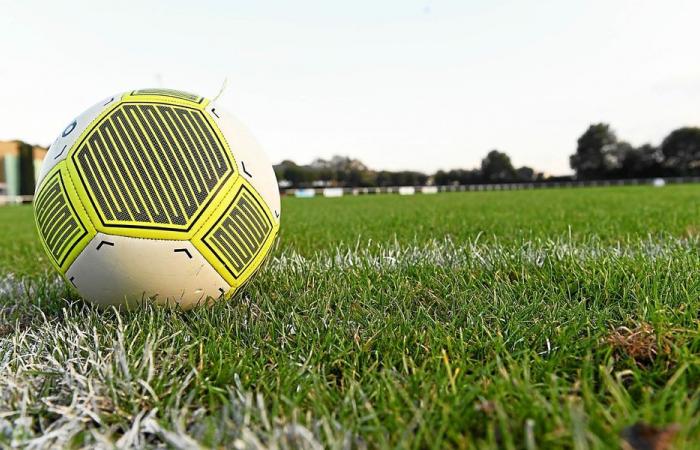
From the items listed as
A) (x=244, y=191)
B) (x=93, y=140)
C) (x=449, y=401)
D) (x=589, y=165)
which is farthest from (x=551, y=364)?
(x=589, y=165)

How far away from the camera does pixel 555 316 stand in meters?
1.89

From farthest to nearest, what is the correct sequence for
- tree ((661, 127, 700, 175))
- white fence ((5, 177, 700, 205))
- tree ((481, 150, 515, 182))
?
tree ((481, 150, 515, 182))
tree ((661, 127, 700, 175))
white fence ((5, 177, 700, 205))

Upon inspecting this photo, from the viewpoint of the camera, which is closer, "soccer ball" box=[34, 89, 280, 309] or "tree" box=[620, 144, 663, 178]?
"soccer ball" box=[34, 89, 280, 309]

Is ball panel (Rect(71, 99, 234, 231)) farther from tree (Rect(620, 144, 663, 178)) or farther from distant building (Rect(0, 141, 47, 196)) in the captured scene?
tree (Rect(620, 144, 663, 178))

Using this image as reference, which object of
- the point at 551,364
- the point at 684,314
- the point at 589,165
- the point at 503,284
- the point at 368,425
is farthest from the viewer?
the point at 589,165

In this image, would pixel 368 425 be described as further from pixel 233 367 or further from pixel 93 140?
pixel 93 140

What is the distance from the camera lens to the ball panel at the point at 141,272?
6.58 feet

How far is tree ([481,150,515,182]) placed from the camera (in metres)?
80.2

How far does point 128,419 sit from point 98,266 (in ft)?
2.94

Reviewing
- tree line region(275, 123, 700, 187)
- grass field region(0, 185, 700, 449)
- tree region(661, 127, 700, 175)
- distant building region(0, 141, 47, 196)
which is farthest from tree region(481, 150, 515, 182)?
grass field region(0, 185, 700, 449)

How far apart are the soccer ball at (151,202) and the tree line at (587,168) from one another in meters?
64.1

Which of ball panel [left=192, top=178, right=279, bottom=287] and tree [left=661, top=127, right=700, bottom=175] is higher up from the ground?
tree [left=661, top=127, right=700, bottom=175]

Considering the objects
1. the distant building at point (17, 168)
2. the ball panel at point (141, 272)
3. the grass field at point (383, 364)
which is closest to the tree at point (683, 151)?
the distant building at point (17, 168)

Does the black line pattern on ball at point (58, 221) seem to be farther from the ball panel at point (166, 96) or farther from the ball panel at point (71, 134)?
the ball panel at point (166, 96)
